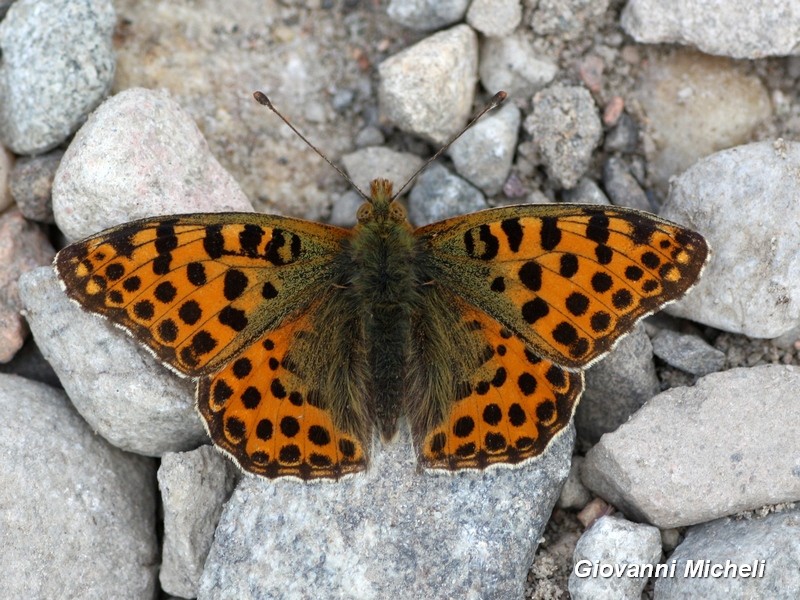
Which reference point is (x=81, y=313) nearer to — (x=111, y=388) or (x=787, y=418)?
(x=111, y=388)

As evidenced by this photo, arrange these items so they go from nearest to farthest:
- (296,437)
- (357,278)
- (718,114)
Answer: (296,437), (357,278), (718,114)

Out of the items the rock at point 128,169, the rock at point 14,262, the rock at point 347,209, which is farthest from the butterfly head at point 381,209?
the rock at point 14,262

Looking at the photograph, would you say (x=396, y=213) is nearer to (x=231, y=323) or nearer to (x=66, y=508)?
(x=231, y=323)

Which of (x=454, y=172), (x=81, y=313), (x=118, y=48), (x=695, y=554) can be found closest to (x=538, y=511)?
(x=695, y=554)

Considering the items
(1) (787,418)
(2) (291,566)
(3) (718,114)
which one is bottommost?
(2) (291,566)

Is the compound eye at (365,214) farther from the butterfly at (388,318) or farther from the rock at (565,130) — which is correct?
the rock at (565,130)

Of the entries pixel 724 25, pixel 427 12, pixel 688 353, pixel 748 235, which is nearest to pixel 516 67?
pixel 427 12

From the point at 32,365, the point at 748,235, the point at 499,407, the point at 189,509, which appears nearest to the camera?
the point at 499,407
